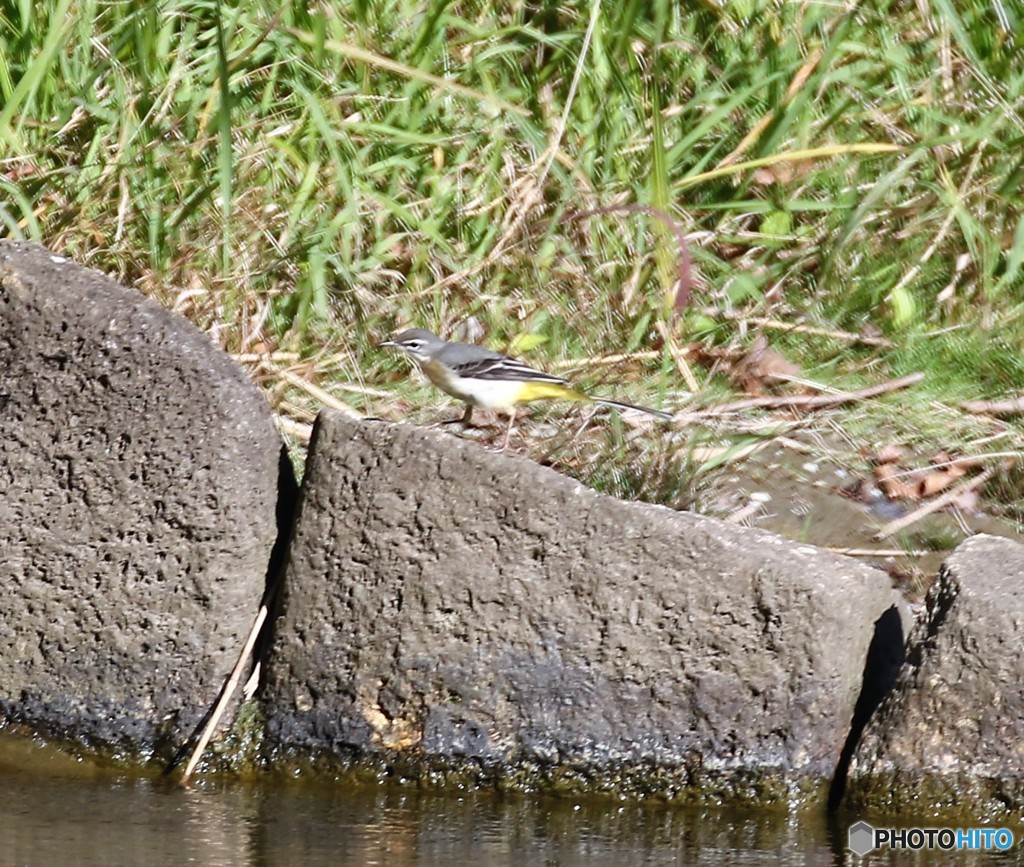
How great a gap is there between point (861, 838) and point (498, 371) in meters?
1.94

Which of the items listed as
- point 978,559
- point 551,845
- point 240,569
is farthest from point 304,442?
point 978,559

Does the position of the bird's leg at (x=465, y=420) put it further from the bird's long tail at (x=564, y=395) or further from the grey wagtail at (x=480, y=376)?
the bird's long tail at (x=564, y=395)

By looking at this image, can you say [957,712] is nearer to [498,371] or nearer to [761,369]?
[498,371]

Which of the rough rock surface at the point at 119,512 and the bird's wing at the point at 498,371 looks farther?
the bird's wing at the point at 498,371

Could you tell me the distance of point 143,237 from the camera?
5.54 m

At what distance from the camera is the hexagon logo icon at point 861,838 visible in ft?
12.3

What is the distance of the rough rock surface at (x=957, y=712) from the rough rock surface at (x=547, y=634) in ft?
0.46

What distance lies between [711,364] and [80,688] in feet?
9.16

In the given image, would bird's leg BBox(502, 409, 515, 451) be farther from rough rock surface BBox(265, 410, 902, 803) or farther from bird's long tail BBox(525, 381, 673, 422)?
rough rock surface BBox(265, 410, 902, 803)

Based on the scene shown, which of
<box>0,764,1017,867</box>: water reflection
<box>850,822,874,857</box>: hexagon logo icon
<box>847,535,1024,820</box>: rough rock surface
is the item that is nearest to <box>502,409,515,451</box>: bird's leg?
<box>0,764,1017,867</box>: water reflection

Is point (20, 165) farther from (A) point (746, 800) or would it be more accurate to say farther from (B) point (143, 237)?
(A) point (746, 800)

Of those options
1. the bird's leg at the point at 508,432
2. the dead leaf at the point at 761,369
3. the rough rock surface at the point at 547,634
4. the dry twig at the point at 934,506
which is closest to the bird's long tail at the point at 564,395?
the bird's leg at the point at 508,432

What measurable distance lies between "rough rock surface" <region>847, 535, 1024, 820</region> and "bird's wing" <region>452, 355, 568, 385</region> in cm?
166

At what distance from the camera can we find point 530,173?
6.08 m
